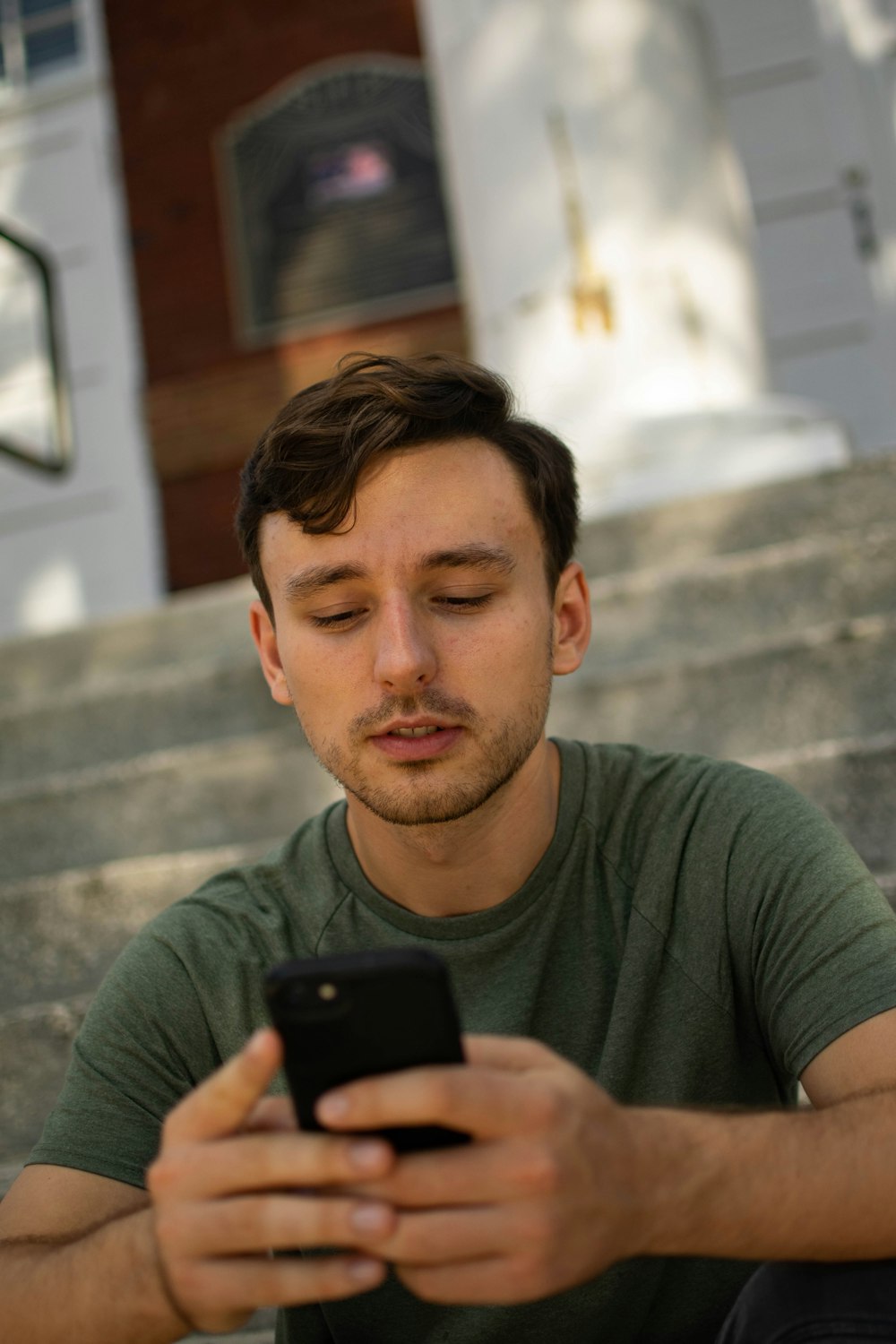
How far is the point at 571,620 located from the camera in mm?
1557

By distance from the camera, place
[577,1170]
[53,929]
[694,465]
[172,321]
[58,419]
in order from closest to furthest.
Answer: [577,1170]
[53,929]
[694,465]
[58,419]
[172,321]

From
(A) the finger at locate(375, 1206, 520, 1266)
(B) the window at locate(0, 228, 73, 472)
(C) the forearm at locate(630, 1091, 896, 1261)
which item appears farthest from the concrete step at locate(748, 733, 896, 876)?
(B) the window at locate(0, 228, 73, 472)

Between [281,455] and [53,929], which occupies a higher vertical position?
[281,455]

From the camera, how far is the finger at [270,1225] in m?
0.83

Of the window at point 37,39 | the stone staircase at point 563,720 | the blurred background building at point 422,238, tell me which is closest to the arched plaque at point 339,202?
the blurred background building at point 422,238

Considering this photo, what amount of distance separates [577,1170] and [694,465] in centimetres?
247

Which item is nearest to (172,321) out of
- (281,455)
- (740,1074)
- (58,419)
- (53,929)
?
(58,419)

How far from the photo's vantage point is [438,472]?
4.61 feet

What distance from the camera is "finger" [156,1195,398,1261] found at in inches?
32.8

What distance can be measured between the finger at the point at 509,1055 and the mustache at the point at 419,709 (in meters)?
0.47

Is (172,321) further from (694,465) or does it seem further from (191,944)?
(191,944)

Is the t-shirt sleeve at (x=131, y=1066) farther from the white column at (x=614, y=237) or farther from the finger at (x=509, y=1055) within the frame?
the white column at (x=614, y=237)

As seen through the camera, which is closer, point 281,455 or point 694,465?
point 281,455

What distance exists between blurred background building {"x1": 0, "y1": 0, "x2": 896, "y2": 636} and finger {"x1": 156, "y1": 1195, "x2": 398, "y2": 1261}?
97.0 inches
